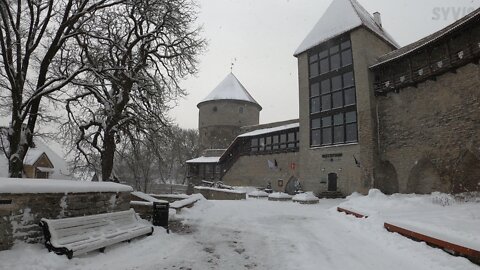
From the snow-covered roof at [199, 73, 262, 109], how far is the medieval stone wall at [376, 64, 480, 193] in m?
28.7

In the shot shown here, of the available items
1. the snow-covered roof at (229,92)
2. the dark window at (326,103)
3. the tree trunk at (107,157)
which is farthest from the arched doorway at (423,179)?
the snow-covered roof at (229,92)

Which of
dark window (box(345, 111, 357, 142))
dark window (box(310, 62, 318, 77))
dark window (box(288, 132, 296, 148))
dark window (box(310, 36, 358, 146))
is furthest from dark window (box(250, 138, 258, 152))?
dark window (box(345, 111, 357, 142))

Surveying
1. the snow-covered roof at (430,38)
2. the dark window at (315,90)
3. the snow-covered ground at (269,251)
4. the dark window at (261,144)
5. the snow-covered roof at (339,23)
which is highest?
the snow-covered roof at (339,23)

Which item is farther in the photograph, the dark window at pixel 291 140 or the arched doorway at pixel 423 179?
the dark window at pixel 291 140

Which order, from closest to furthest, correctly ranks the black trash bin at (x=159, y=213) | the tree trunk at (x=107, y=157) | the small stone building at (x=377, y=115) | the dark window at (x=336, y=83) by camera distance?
the black trash bin at (x=159, y=213), the tree trunk at (x=107, y=157), the small stone building at (x=377, y=115), the dark window at (x=336, y=83)

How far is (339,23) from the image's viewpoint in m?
28.3

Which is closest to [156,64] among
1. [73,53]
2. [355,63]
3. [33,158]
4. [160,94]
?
[160,94]

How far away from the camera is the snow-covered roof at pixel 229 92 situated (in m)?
51.3

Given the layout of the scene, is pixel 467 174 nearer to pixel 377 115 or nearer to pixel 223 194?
pixel 377 115

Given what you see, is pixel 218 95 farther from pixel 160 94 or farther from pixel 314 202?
pixel 160 94

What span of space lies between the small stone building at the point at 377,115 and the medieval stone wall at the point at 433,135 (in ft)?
0.20

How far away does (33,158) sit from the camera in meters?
Result: 35.9

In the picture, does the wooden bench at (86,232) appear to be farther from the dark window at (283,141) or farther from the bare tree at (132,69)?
the dark window at (283,141)

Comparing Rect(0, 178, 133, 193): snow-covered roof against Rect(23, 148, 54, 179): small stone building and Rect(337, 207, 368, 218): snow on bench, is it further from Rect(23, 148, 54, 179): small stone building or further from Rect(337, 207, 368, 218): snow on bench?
Rect(23, 148, 54, 179): small stone building
